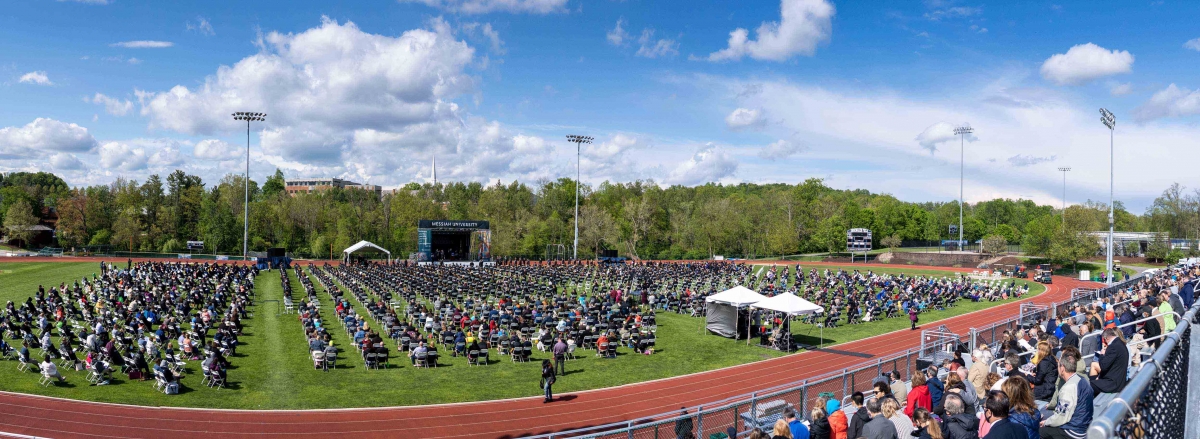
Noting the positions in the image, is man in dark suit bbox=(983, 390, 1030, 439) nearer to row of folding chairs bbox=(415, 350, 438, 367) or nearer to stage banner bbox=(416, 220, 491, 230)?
row of folding chairs bbox=(415, 350, 438, 367)

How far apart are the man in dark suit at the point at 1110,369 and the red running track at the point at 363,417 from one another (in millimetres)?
9958

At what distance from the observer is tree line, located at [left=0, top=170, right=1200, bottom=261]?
3223 inches

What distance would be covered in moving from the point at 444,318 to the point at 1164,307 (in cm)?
2180

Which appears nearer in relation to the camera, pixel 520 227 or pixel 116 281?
pixel 116 281

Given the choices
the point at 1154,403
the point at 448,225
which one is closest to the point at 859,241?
the point at 448,225

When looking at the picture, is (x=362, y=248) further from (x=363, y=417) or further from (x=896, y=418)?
(x=896, y=418)

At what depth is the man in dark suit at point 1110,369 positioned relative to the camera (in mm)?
7188

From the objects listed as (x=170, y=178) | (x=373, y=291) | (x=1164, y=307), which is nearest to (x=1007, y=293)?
(x=1164, y=307)

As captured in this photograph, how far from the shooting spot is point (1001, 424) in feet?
17.3

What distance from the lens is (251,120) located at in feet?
196

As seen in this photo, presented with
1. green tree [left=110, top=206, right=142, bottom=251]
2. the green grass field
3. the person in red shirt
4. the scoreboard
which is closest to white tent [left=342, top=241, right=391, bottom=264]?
the green grass field

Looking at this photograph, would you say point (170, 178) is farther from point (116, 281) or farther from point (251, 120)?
point (116, 281)

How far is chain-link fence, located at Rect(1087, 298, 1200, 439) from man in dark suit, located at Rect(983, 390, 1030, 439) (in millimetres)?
1039

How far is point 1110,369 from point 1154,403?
15.4ft
